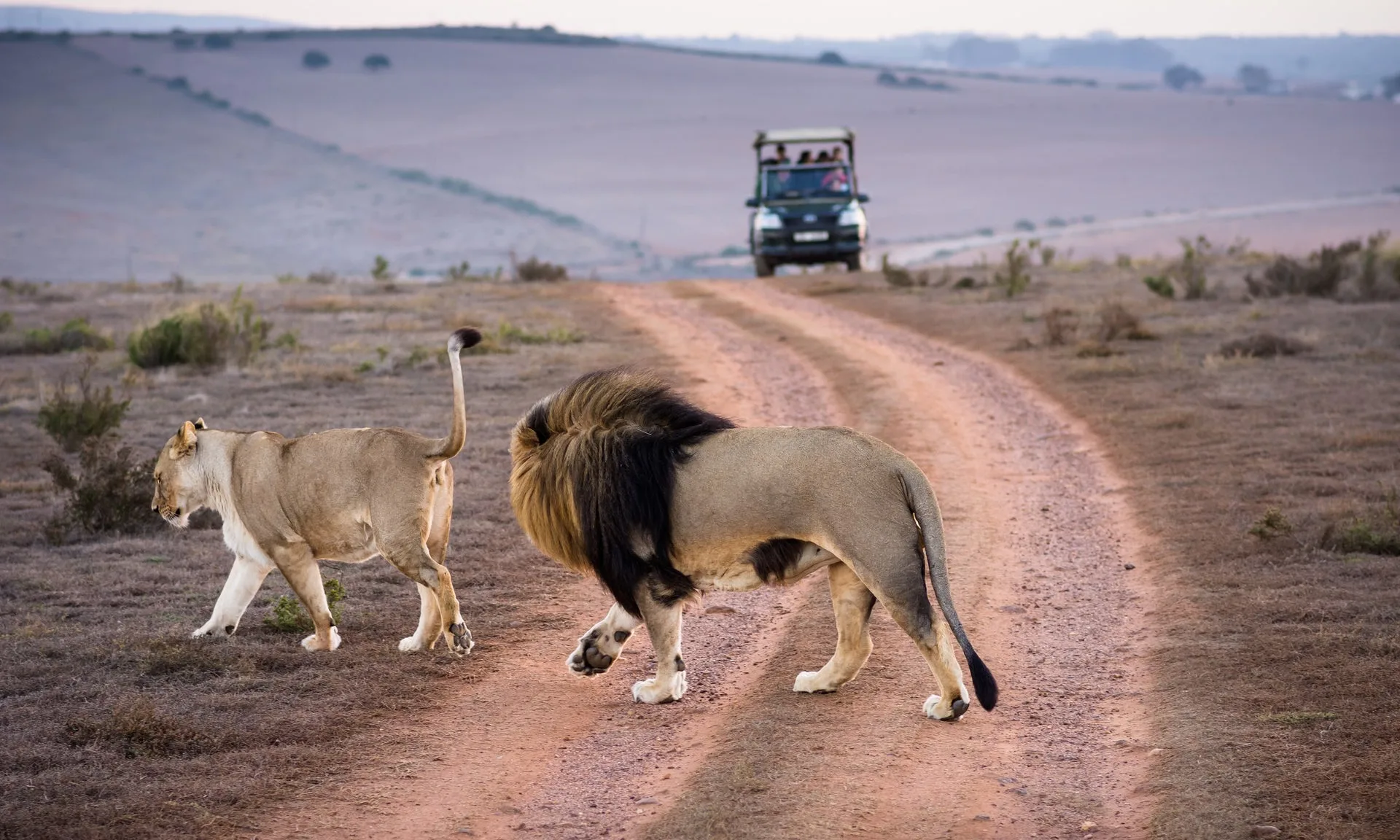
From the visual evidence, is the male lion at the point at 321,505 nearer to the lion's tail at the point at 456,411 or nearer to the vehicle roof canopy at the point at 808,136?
the lion's tail at the point at 456,411

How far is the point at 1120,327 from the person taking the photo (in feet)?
61.6

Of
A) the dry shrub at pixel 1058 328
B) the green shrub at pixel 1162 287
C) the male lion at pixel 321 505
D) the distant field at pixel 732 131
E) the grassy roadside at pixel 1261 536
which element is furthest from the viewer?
the distant field at pixel 732 131

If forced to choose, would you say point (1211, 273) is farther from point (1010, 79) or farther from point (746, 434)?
point (1010, 79)

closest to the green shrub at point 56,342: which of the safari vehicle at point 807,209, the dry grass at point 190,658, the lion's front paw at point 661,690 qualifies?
the dry grass at point 190,658

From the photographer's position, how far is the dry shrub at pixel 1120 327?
18609mm

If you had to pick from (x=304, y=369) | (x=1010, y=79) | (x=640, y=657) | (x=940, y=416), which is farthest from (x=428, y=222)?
(x=1010, y=79)

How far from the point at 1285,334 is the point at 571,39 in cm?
10752

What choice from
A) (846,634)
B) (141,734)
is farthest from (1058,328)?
(141,734)

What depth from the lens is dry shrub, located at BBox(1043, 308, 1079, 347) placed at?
18.4 metres

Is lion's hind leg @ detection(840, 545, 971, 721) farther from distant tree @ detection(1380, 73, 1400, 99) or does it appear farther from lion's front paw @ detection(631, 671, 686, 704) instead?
distant tree @ detection(1380, 73, 1400, 99)

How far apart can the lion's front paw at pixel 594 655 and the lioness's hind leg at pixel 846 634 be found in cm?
89

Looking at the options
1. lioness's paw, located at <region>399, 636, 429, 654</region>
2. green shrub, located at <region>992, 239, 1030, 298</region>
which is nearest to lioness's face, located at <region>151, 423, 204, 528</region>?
lioness's paw, located at <region>399, 636, 429, 654</region>

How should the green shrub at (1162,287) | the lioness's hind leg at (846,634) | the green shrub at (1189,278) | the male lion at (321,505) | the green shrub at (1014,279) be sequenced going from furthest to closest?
1. the green shrub at (1014,279)
2. the green shrub at (1162,287)
3. the green shrub at (1189,278)
4. the male lion at (321,505)
5. the lioness's hind leg at (846,634)

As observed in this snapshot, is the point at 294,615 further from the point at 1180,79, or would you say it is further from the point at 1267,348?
the point at 1180,79
